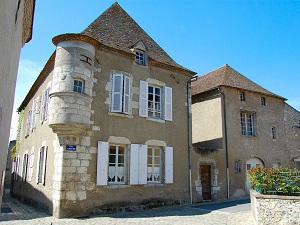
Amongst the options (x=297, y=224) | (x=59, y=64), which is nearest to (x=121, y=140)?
(x=59, y=64)

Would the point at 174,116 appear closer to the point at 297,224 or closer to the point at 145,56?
the point at 145,56

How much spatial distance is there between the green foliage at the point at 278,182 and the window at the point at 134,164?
13.4 ft

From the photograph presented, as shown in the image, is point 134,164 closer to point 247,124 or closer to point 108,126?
→ point 108,126

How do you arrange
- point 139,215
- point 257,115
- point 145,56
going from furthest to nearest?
1. point 257,115
2. point 145,56
3. point 139,215

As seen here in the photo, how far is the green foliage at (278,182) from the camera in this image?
Result: 7.09 m

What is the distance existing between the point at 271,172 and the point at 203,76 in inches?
449

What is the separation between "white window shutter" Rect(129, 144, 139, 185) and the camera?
976cm

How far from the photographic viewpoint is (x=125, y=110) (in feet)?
33.3

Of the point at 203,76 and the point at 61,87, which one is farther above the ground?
the point at 203,76

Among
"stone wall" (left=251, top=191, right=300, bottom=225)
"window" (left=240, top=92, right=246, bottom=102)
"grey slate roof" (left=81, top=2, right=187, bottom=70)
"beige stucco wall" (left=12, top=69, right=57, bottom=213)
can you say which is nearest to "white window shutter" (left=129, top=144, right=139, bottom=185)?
"beige stucco wall" (left=12, top=69, right=57, bottom=213)

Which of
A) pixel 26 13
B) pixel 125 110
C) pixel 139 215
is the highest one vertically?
pixel 26 13

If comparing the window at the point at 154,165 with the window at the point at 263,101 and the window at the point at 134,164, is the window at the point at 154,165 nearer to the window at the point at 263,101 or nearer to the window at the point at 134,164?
the window at the point at 134,164

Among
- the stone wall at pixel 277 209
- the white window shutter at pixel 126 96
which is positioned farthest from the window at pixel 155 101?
the stone wall at pixel 277 209

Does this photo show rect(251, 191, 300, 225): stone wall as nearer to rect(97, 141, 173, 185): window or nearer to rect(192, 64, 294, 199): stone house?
rect(97, 141, 173, 185): window
